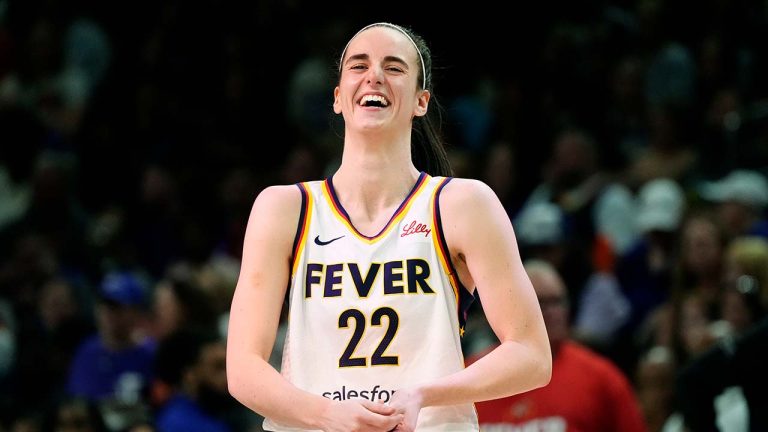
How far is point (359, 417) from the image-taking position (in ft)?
12.7

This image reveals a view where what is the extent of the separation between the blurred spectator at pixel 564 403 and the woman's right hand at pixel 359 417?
3.50 m

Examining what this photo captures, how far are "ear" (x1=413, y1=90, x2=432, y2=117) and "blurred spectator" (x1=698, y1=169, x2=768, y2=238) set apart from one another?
536cm

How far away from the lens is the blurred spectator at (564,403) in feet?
24.2

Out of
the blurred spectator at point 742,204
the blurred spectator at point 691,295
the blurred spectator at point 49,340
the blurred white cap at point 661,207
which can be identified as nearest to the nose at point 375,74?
the blurred spectator at point 691,295

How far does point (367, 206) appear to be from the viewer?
4.40m

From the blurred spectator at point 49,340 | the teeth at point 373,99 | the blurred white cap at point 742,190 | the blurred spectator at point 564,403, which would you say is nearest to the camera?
the teeth at point 373,99

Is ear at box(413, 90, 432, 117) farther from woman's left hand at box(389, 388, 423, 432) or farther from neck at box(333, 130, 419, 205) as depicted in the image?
woman's left hand at box(389, 388, 423, 432)

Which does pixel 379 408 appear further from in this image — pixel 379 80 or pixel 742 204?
pixel 742 204

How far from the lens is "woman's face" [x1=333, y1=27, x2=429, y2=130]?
4.38 meters

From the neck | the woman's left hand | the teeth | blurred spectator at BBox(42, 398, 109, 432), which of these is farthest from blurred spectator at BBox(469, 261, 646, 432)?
the woman's left hand

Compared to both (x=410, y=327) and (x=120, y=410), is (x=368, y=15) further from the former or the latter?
(x=410, y=327)

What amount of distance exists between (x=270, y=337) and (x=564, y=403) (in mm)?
3444

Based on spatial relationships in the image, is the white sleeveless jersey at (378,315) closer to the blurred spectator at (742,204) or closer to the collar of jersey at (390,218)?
the collar of jersey at (390,218)

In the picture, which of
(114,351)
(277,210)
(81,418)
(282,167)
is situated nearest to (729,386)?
(277,210)
